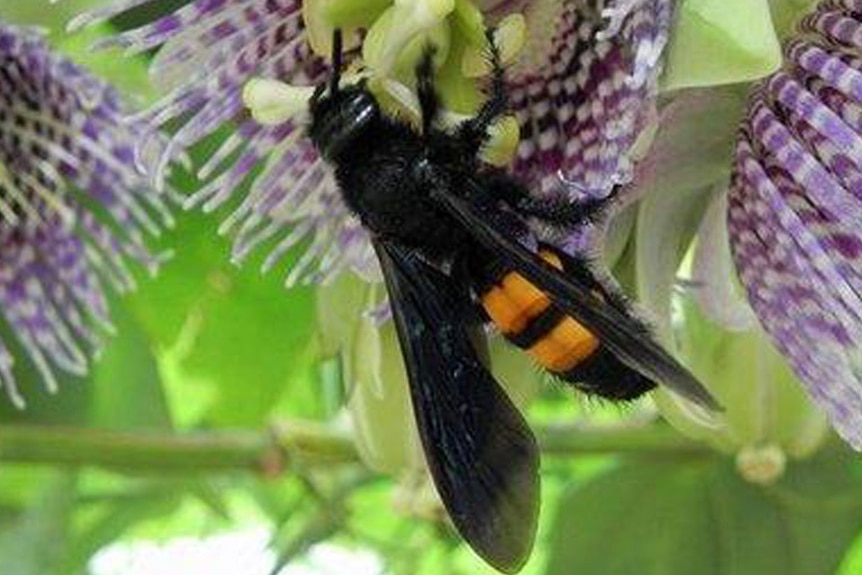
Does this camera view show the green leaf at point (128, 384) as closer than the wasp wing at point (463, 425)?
No

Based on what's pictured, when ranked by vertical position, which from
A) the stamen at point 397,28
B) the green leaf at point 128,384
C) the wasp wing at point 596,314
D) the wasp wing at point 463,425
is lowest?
the green leaf at point 128,384

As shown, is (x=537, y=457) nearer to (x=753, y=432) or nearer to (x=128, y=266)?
(x=753, y=432)

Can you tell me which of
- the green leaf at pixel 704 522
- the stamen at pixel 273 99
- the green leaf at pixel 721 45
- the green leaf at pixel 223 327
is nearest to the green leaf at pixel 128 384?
the green leaf at pixel 223 327

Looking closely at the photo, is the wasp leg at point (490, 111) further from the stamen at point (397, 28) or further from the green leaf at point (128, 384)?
the green leaf at point (128, 384)

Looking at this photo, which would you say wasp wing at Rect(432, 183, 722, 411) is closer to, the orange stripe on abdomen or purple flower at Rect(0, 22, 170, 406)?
the orange stripe on abdomen

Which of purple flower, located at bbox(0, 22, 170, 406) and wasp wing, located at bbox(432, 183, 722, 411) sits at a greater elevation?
wasp wing, located at bbox(432, 183, 722, 411)

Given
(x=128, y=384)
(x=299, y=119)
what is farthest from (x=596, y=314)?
(x=128, y=384)

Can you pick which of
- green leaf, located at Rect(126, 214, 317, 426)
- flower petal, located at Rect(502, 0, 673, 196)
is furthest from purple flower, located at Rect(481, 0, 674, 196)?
green leaf, located at Rect(126, 214, 317, 426)
